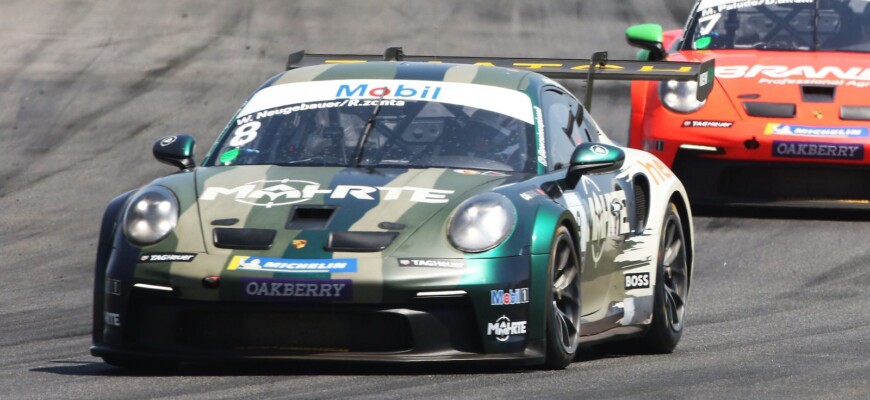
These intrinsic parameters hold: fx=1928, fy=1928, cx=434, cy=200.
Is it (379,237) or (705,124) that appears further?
(705,124)

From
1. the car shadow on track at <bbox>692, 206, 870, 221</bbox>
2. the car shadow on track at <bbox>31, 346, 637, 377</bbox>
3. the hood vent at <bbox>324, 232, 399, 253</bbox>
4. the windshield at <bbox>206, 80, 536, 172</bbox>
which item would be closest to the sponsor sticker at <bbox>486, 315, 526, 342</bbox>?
the car shadow on track at <bbox>31, 346, 637, 377</bbox>

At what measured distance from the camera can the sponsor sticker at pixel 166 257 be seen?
6.28 meters

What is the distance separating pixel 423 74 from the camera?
7605mm

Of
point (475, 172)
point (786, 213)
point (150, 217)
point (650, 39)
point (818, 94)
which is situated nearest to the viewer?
point (150, 217)

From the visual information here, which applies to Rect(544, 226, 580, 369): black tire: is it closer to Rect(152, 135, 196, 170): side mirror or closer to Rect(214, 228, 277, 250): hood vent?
Rect(214, 228, 277, 250): hood vent

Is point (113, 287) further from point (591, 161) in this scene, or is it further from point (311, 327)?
point (591, 161)

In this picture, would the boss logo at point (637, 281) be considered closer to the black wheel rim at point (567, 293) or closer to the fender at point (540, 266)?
the black wheel rim at point (567, 293)

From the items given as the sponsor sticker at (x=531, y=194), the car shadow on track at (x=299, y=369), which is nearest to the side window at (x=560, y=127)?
the sponsor sticker at (x=531, y=194)

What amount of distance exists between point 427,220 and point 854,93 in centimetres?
603

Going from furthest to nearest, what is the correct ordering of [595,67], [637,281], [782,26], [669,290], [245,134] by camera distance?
[782,26] → [595,67] → [669,290] → [637,281] → [245,134]

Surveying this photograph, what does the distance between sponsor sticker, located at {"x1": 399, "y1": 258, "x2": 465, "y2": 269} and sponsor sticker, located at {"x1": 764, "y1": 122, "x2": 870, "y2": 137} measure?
5.80m

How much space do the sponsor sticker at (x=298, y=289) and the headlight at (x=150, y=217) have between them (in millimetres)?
434

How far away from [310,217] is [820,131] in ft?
19.2

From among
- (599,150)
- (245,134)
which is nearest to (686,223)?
(599,150)
